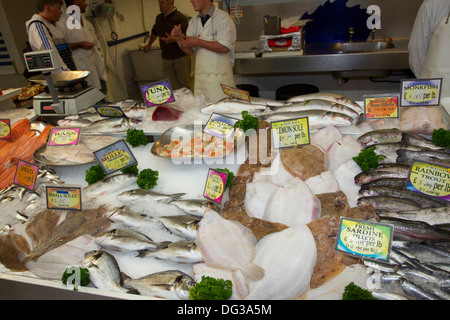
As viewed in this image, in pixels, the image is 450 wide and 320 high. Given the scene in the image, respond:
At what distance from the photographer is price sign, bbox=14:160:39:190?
6.47 feet

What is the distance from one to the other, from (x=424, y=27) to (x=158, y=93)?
2881 millimetres

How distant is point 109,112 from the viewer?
2.65 meters

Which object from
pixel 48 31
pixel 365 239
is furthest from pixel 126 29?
pixel 365 239

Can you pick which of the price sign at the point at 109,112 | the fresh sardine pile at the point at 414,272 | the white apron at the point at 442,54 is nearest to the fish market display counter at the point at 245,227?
the fresh sardine pile at the point at 414,272

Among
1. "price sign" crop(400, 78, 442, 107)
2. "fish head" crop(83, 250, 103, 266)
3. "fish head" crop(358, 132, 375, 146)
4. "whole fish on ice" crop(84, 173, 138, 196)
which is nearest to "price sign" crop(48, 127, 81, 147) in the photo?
→ "whole fish on ice" crop(84, 173, 138, 196)

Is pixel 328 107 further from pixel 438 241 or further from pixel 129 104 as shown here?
pixel 129 104

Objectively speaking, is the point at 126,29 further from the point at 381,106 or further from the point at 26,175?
the point at 381,106

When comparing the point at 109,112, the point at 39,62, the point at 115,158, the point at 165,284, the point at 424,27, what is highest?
the point at 39,62

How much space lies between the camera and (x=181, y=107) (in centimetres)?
280

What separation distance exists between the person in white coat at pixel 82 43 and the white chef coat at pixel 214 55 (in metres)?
1.91

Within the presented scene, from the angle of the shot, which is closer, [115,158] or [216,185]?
[216,185]
